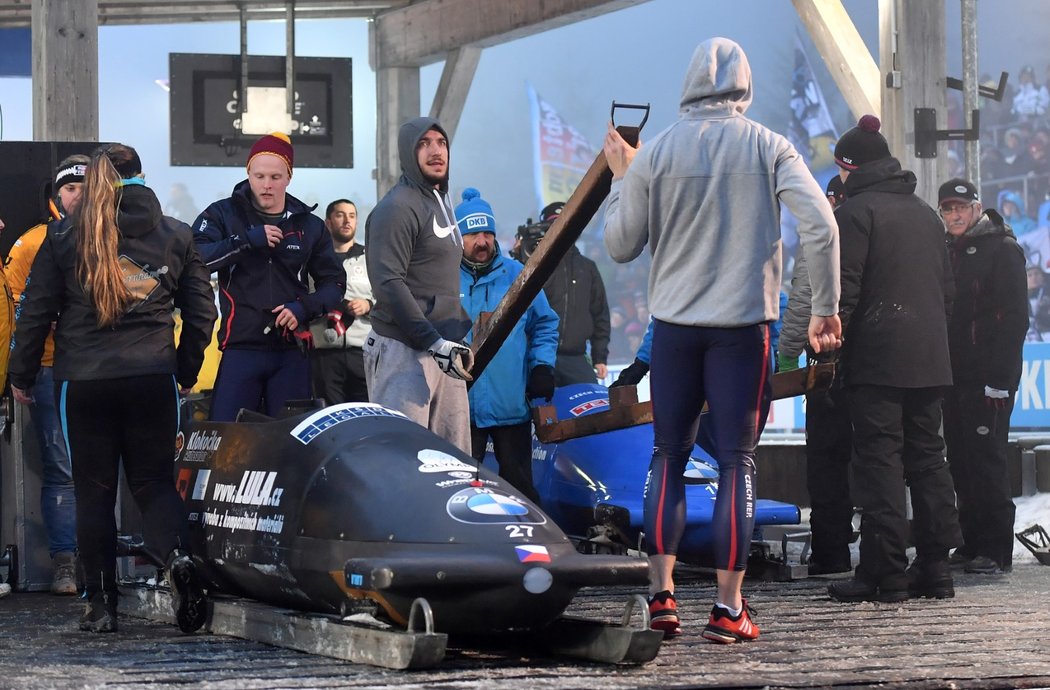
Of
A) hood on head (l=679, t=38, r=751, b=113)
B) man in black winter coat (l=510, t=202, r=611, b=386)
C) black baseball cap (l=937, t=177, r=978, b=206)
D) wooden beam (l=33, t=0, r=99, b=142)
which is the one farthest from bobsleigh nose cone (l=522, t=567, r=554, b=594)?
wooden beam (l=33, t=0, r=99, b=142)

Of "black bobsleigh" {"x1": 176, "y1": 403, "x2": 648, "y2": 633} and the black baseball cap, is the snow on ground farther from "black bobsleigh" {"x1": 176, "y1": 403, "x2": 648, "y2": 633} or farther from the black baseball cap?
"black bobsleigh" {"x1": 176, "y1": 403, "x2": 648, "y2": 633}

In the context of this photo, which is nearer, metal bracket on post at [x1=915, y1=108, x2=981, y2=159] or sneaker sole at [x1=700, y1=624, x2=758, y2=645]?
sneaker sole at [x1=700, y1=624, x2=758, y2=645]

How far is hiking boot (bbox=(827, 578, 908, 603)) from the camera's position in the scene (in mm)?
5309

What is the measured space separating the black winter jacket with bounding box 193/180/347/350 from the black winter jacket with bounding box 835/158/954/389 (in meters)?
1.76

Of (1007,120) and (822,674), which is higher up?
(1007,120)

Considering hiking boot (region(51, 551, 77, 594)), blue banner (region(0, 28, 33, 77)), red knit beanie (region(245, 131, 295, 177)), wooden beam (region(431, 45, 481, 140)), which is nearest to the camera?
red knit beanie (region(245, 131, 295, 177))

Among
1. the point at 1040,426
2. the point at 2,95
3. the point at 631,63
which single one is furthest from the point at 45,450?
the point at 631,63

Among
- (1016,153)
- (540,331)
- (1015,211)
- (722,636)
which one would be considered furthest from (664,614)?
(1016,153)

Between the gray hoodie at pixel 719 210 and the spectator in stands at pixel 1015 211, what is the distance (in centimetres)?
1318

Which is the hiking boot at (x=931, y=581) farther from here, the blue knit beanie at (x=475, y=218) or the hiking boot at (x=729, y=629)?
the blue knit beanie at (x=475, y=218)

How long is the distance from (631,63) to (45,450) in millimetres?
21769

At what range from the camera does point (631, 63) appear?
88.9ft

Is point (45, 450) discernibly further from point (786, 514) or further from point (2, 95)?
point (2, 95)

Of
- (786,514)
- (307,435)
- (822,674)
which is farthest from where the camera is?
(786,514)
